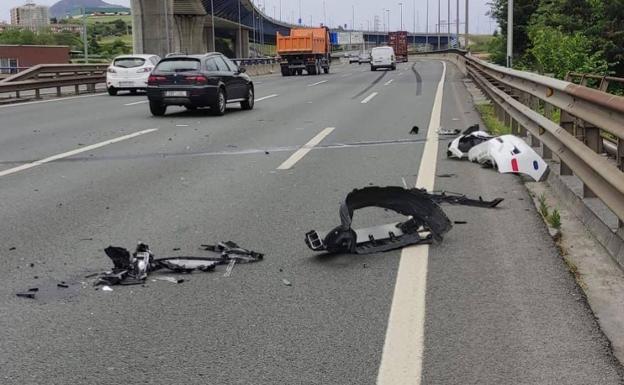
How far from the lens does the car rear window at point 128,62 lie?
29562 mm

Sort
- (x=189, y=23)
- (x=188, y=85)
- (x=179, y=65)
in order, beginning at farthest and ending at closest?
1. (x=189, y=23)
2. (x=179, y=65)
3. (x=188, y=85)

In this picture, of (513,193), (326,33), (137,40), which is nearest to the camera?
(513,193)

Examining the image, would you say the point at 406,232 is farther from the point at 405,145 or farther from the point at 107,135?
the point at 107,135

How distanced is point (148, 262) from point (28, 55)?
62.9 m

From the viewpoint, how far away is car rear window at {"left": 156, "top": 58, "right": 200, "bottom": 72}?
18938 millimetres

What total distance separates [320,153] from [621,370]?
8191mm

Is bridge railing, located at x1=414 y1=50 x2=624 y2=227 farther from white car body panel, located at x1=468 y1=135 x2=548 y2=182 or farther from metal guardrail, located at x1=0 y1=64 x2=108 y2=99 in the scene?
metal guardrail, located at x1=0 y1=64 x2=108 y2=99

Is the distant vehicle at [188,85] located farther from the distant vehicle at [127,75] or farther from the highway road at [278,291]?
the distant vehicle at [127,75]

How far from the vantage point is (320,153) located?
11641 millimetres

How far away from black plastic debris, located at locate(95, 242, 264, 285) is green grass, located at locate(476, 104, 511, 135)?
800 cm

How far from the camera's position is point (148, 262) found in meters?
5.57

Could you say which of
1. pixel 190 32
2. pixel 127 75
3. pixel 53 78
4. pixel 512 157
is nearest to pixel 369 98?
pixel 127 75

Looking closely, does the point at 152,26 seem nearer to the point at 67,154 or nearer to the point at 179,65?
the point at 179,65

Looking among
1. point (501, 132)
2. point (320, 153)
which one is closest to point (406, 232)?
point (320, 153)
